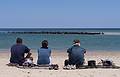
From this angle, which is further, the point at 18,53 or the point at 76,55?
the point at 18,53

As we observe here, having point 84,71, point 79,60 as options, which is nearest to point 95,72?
point 84,71

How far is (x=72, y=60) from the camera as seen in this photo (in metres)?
13.1

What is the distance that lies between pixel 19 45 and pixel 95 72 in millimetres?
2894

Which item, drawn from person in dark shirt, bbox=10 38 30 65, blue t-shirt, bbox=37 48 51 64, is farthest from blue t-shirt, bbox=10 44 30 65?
blue t-shirt, bbox=37 48 51 64

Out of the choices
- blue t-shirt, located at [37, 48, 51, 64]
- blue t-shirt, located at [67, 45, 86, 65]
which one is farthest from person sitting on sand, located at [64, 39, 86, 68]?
blue t-shirt, located at [37, 48, 51, 64]

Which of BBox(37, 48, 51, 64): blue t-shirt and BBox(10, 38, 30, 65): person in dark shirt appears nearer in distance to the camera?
BBox(37, 48, 51, 64): blue t-shirt

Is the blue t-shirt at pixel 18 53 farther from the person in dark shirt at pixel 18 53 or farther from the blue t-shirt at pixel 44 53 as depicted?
the blue t-shirt at pixel 44 53

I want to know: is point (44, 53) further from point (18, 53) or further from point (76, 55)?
point (76, 55)

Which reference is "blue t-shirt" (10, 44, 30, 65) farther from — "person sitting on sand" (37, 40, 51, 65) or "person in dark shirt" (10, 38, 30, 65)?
"person sitting on sand" (37, 40, 51, 65)

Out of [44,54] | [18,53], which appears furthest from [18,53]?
[44,54]

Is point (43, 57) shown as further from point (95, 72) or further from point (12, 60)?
point (95, 72)

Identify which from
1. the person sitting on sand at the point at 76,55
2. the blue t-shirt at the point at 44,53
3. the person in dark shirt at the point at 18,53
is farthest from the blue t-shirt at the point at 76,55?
the person in dark shirt at the point at 18,53

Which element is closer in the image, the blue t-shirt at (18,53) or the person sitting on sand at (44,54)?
the person sitting on sand at (44,54)

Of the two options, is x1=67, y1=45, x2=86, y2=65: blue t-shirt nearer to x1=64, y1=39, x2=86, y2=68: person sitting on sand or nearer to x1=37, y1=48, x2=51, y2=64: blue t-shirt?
x1=64, y1=39, x2=86, y2=68: person sitting on sand
